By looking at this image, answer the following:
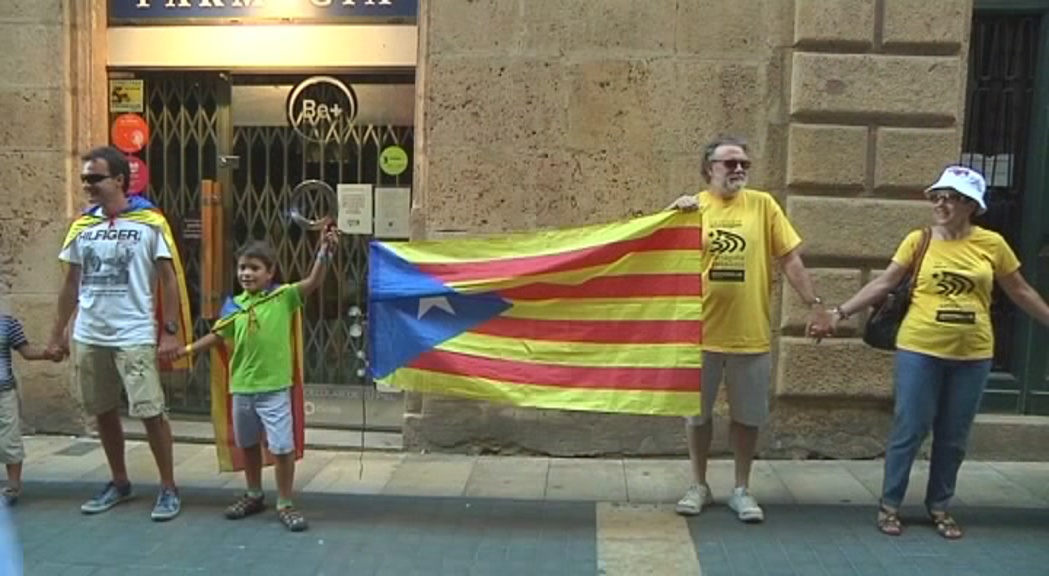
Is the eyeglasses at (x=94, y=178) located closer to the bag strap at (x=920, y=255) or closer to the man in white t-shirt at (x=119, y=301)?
the man in white t-shirt at (x=119, y=301)

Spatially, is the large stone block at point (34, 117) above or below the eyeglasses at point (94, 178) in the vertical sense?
above

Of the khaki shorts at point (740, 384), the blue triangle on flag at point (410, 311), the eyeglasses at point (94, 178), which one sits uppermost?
the eyeglasses at point (94, 178)

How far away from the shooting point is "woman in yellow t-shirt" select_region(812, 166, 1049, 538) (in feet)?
15.3

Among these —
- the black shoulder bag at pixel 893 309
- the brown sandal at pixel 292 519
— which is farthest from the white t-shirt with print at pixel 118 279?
the black shoulder bag at pixel 893 309

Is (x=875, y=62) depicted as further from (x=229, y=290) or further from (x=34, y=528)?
(x=34, y=528)

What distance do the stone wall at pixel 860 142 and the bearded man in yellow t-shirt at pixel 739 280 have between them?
4.13 feet

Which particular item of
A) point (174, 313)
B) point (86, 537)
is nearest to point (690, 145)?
point (174, 313)

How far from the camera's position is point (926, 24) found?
6055 millimetres

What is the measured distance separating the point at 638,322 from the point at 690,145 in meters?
1.74

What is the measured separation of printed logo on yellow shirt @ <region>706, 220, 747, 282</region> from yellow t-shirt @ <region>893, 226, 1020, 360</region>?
2.89 feet

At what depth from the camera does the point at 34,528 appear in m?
4.91

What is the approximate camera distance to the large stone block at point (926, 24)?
238 inches

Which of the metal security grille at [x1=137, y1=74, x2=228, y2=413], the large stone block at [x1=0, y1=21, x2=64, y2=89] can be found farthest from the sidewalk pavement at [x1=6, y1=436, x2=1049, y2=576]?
the large stone block at [x1=0, y1=21, x2=64, y2=89]

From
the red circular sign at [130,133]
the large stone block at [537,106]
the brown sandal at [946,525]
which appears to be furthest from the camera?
the red circular sign at [130,133]
